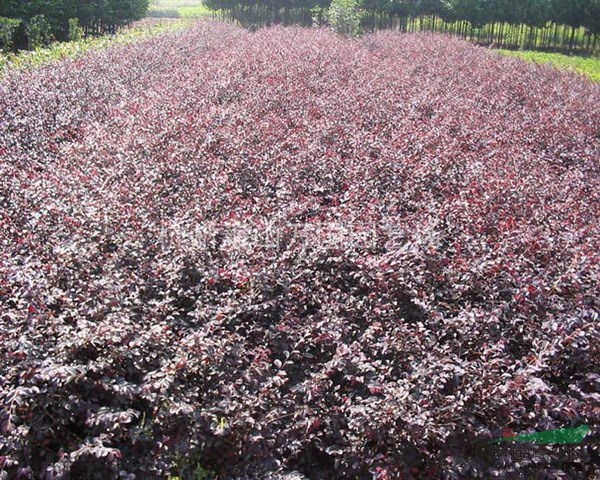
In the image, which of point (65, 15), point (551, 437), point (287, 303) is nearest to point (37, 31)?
point (65, 15)

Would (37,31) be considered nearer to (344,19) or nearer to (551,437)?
(344,19)

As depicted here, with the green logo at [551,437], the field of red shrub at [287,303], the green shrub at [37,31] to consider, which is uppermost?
the green shrub at [37,31]

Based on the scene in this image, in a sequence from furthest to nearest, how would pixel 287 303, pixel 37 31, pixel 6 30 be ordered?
1. pixel 37 31
2. pixel 6 30
3. pixel 287 303

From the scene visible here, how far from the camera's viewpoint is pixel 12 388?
2318 millimetres

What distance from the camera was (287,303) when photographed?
10.3 ft

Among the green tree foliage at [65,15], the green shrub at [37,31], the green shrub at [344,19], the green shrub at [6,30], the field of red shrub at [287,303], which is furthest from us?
the green shrub at [344,19]

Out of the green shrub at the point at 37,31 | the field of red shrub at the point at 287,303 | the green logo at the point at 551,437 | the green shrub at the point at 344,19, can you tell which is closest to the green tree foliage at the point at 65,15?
the green shrub at the point at 37,31

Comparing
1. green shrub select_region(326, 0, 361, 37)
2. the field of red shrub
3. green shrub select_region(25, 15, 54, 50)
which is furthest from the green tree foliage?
the field of red shrub

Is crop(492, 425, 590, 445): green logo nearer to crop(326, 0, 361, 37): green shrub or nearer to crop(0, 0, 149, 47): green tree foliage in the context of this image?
crop(0, 0, 149, 47): green tree foliage

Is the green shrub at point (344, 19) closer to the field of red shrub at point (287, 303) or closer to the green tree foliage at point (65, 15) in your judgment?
the green tree foliage at point (65, 15)

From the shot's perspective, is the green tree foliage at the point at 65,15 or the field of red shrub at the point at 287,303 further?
the green tree foliage at the point at 65,15

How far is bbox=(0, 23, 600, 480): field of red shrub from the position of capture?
245 centimetres

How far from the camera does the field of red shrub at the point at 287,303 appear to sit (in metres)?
2.45

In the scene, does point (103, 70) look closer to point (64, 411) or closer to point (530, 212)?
point (530, 212)
